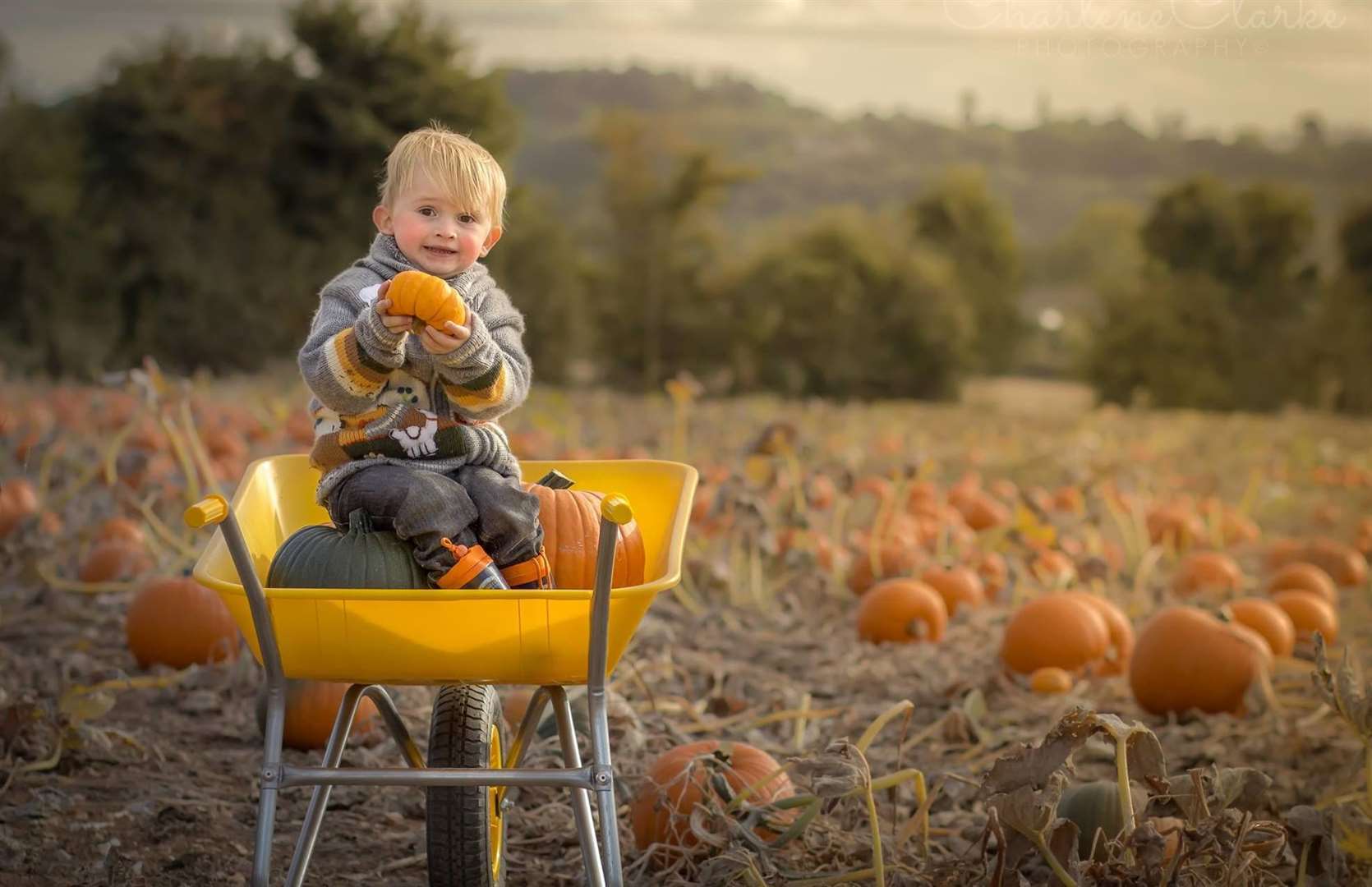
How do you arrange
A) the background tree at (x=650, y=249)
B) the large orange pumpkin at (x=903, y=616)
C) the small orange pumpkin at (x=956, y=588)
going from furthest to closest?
the background tree at (x=650, y=249) → the small orange pumpkin at (x=956, y=588) → the large orange pumpkin at (x=903, y=616)

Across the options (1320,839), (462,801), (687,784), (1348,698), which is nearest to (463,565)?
(462,801)

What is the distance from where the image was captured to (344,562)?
88.2 inches

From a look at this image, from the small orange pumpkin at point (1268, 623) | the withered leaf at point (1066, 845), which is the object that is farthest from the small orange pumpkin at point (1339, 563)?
the withered leaf at point (1066, 845)

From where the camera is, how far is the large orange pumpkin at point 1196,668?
3752 mm

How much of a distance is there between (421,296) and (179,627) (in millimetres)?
1995

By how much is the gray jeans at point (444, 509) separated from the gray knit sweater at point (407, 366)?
0.16 ft

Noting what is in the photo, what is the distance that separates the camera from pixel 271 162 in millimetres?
10789

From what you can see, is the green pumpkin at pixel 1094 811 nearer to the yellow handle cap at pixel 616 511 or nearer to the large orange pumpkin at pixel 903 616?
the yellow handle cap at pixel 616 511

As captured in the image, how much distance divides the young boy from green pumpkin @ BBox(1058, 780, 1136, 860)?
1138 mm

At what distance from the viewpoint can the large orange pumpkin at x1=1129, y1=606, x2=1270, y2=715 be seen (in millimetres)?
3752

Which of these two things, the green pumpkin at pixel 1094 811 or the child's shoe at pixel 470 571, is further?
the green pumpkin at pixel 1094 811

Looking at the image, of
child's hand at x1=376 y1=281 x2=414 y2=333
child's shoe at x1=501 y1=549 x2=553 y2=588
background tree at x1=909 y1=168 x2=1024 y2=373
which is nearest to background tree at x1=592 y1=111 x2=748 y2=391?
background tree at x1=909 y1=168 x2=1024 y2=373

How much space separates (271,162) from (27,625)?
7.31 m

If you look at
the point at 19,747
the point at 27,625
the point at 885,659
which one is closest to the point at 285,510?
the point at 19,747
